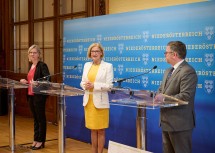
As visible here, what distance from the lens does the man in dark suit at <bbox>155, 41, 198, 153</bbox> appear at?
294 cm

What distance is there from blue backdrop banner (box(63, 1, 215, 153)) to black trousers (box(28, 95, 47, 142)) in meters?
0.73

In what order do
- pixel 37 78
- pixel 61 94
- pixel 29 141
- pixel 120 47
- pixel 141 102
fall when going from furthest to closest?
pixel 29 141 → pixel 120 47 → pixel 37 78 → pixel 61 94 → pixel 141 102

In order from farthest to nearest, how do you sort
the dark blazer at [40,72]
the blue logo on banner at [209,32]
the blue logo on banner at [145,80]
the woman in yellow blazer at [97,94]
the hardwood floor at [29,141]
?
the hardwood floor at [29,141], the dark blazer at [40,72], the blue logo on banner at [145,80], the woman in yellow blazer at [97,94], the blue logo on banner at [209,32]

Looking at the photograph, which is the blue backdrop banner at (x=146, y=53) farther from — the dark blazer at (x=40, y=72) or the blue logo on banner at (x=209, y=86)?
the dark blazer at (x=40, y=72)

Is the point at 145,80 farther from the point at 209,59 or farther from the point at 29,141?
the point at 29,141

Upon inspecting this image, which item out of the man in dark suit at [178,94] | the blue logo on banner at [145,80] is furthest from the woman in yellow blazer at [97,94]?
the man in dark suit at [178,94]

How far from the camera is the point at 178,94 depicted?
2.90 metres

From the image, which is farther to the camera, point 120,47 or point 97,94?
point 120,47

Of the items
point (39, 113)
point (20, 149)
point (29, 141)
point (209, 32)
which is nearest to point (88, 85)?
point (39, 113)

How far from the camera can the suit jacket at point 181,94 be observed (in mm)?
2922

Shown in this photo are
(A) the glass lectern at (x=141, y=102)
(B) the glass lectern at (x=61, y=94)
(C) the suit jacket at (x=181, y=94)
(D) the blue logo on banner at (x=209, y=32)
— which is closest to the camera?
(A) the glass lectern at (x=141, y=102)

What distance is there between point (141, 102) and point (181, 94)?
61cm

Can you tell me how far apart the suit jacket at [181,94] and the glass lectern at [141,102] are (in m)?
0.46

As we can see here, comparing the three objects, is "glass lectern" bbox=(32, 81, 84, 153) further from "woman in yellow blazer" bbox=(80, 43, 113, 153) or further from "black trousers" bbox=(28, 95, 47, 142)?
"black trousers" bbox=(28, 95, 47, 142)
